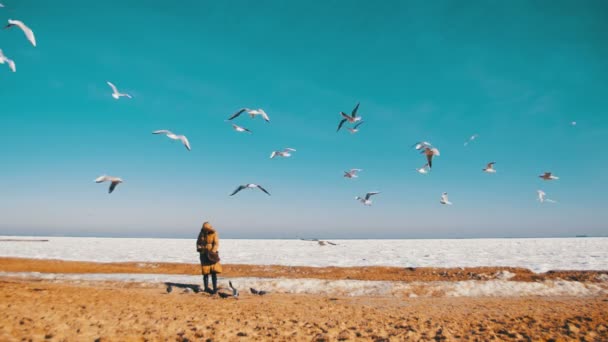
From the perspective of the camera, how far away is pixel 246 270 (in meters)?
18.7

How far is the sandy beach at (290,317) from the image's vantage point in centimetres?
642

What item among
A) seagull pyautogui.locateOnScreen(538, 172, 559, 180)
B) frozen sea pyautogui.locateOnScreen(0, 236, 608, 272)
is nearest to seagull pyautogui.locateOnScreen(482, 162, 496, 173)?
seagull pyautogui.locateOnScreen(538, 172, 559, 180)

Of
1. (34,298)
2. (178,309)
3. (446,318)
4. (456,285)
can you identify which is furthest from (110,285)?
(456,285)

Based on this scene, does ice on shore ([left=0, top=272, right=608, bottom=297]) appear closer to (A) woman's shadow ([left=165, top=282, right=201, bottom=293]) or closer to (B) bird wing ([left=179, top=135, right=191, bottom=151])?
(A) woman's shadow ([left=165, top=282, right=201, bottom=293])

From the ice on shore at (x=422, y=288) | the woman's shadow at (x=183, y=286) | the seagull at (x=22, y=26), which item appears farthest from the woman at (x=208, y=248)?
the seagull at (x=22, y=26)

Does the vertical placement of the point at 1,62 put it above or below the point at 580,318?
Result: above

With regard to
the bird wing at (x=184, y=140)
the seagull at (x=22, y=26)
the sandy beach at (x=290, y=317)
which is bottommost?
the sandy beach at (x=290, y=317)

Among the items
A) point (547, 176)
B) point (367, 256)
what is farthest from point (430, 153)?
point (367, 256)

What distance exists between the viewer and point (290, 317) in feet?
26.0

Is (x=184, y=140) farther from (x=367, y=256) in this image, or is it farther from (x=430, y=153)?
(x=367, y=256)

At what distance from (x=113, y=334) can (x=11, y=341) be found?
147 cm

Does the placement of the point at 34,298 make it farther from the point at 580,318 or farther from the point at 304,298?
the point at 580,318

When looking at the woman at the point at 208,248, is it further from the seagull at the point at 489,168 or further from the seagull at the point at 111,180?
the seagull at the point at 489,168

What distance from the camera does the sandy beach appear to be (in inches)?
253
